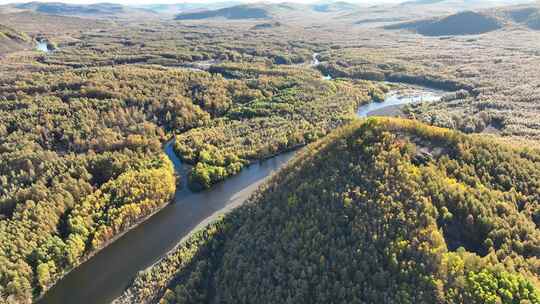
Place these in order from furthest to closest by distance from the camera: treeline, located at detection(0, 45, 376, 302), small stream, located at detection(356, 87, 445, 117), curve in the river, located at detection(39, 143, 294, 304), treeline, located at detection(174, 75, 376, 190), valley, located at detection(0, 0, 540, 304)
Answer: small stream, located at detection(356, 87, 445, 117) < treeline, located at detection(174, 75, 376, 190) < treeline, located at detection(0, 45, 376, 302) < curve in the river, located at detection(39, 143, 294, 304) < valley, located at detection(0, 0, 540, 304)

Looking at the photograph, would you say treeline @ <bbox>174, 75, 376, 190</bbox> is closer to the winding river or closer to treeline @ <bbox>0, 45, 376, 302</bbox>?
treeline @ <bbox>0, 45, 376, 302</bbox>

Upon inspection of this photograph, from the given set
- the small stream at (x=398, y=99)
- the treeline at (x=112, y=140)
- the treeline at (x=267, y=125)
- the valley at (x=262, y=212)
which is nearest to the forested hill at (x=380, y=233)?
the valley at (x=262, y=212)

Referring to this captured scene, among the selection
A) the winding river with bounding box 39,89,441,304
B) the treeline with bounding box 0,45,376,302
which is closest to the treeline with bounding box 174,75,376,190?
the treeline with bounding box 0,45,376,302

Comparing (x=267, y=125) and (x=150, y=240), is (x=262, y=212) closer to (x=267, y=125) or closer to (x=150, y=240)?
(x=150, y=240)

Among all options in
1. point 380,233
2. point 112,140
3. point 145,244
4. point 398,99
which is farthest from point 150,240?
point 398,99

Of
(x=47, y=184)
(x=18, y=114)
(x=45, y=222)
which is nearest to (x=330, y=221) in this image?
(x=45, y=222)

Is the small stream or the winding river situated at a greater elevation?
the small stream
